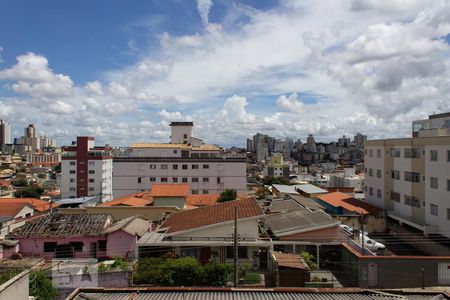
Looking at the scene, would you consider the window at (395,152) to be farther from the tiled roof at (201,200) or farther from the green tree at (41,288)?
the green tree at (41,288)

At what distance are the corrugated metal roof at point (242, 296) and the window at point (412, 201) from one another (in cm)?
1981

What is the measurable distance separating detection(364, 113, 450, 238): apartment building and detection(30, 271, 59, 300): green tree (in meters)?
19.6

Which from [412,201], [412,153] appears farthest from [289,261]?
[412,153]

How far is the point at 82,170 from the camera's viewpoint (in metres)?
59.8

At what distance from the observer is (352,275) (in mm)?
16250

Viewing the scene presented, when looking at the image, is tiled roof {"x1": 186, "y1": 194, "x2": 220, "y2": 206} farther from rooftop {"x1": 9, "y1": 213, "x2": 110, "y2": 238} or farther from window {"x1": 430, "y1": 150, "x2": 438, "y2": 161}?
window {"x1": 430, "y1": 150, "x2": 438, "y2": 161}

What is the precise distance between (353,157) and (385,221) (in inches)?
4736

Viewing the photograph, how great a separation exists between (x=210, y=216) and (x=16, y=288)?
43.2 feet

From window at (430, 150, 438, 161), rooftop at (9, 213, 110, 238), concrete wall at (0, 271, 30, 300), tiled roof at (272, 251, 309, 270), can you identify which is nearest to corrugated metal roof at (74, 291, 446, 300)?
concrete wall at (0, 271, 30, 300)

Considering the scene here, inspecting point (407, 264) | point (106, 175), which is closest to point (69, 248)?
point (407, 264)

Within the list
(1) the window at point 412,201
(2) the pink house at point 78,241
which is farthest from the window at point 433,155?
(2) the pink house at point 78,241

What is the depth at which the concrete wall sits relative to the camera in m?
6.39

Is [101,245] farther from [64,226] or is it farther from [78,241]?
[64,226]

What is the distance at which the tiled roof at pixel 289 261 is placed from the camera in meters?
14.8
